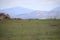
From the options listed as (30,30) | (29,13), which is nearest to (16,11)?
(29,13)

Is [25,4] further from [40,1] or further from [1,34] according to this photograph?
[1,34]

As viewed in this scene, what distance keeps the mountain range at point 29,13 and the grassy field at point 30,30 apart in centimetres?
15

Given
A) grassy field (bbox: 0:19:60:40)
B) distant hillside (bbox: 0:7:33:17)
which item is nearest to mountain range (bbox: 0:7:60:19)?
distant hillside (bbox: 0:7:33:17)

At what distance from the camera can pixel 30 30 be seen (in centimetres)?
96

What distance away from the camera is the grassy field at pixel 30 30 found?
0.92 metres

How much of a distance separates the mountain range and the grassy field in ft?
0.48

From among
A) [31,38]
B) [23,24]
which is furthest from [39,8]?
[31,38]

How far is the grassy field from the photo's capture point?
3.02 ft

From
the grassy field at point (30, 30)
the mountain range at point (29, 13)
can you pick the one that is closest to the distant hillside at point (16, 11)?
the mountain range at point (29, 13)

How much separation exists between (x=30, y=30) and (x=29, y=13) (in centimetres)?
27

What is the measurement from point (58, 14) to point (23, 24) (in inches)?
13.8

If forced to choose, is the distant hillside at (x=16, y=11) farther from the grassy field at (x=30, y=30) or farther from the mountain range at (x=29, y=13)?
the grassy field at (x=30, y=30)

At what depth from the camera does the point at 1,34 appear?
3.08 feet

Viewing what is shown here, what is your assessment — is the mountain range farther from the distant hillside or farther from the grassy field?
the grassy field
